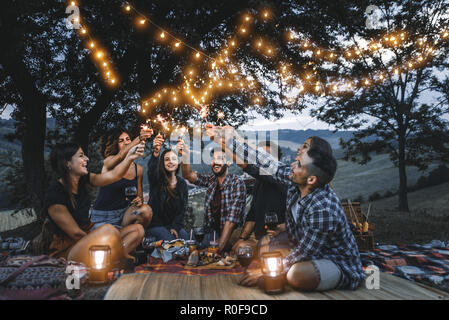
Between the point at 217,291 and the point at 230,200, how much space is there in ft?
6.31

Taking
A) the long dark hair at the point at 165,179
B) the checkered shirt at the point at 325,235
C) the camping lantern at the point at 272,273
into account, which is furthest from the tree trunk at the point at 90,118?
the camping lantern at the point at 272,273

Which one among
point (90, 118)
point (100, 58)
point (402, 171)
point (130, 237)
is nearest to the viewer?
point (130, 237)

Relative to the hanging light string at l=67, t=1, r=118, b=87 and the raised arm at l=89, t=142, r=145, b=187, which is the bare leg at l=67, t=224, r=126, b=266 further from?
the hanging light string at l=67, t=1, r=118, b=87

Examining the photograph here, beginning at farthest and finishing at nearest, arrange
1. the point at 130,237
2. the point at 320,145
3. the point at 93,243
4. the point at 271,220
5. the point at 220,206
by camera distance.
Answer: the point at 220,206, the point at 130,237, the point at 271,220, the point at 93,243, the point at 320,145

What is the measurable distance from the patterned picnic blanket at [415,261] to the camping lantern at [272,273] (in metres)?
1.81

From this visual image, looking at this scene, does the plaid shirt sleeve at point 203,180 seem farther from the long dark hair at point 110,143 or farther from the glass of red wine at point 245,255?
the glass of red wine at point 245,255

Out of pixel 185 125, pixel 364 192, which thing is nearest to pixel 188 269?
pixel 185 125

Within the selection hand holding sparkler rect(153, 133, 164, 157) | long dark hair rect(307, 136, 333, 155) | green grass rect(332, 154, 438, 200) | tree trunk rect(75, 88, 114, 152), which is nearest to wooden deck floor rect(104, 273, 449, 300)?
long dark hair rect(307, 136, 333, 155)

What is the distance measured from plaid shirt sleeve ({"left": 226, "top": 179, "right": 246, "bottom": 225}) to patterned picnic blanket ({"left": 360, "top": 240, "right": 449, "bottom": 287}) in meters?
1.77

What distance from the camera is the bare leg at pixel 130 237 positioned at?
11.7ft

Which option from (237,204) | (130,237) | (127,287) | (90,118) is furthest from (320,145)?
(90,118)

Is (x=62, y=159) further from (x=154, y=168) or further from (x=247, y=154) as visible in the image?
(x=247, y=154)

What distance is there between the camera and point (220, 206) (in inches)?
181
